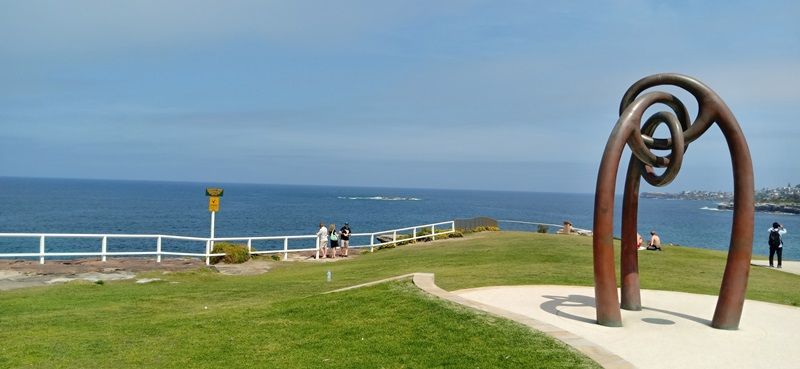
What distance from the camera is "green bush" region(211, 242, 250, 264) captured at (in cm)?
2330

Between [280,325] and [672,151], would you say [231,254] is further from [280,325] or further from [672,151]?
[672,151]

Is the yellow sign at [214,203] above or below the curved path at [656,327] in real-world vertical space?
above

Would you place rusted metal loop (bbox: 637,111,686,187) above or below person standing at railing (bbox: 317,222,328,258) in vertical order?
above

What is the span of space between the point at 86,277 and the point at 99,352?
903 cm

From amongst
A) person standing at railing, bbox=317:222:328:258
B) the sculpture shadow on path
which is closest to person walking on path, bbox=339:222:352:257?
person standing at railing, bbox=317:222:328:258

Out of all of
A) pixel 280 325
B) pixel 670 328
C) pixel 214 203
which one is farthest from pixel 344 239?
pixel 670 328

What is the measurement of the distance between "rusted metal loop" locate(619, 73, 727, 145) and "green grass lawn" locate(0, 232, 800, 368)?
485 cm

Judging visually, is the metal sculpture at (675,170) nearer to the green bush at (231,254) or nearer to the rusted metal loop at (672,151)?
the rusted metal loop at (672,151)

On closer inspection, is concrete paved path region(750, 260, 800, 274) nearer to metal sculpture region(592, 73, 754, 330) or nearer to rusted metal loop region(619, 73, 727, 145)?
metal sculpture region(592, 73, 754, 330)

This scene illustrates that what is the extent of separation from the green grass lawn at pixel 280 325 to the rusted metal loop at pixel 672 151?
4080 mm

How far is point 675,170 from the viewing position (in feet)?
37.4

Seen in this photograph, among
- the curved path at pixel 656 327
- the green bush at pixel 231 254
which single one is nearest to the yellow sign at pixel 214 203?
the green bush at pixel 231 254

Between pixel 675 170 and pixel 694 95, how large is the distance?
1.36 m

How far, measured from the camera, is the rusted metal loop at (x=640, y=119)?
11344 mm
